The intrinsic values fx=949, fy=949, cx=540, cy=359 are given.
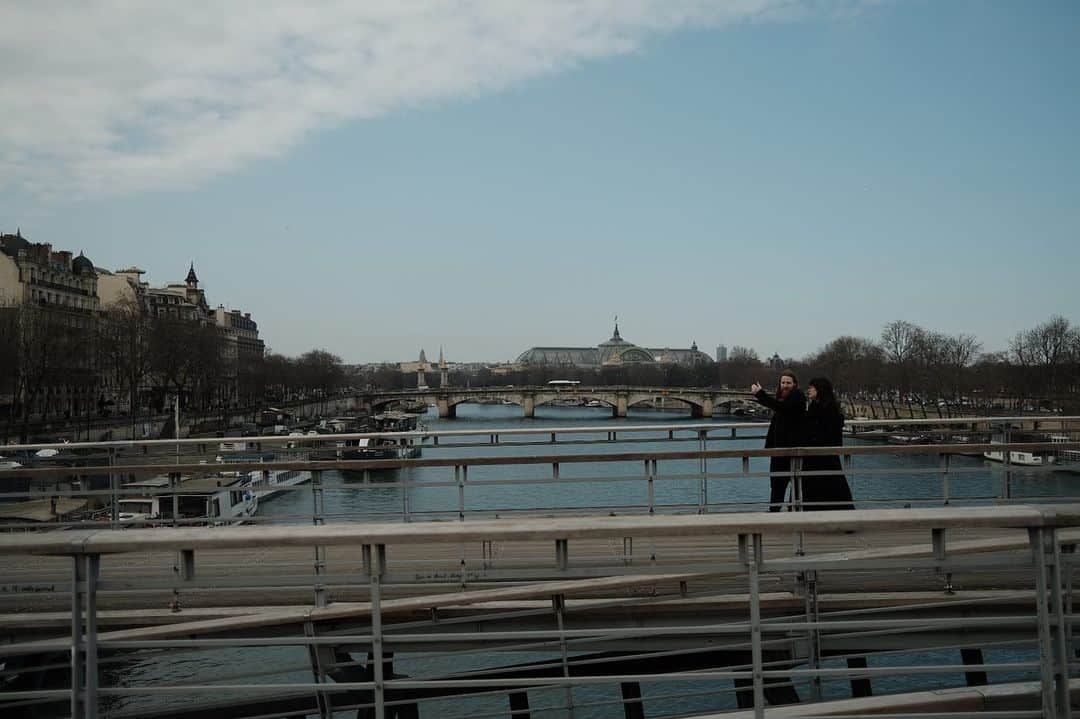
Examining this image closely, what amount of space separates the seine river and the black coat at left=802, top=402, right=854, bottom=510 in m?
0.22

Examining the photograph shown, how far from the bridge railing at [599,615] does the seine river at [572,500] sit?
295 mm

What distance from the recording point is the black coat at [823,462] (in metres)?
7.33

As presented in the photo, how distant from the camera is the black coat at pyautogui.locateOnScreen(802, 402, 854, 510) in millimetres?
7328

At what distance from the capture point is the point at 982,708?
11.1 feet

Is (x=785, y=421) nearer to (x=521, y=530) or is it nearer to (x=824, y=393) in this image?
(x=824, y=393)

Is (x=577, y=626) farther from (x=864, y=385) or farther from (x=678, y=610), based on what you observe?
(x=864, y=385)

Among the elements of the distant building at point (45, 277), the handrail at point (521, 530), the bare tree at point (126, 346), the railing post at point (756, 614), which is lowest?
the railing post at point (756, 614)

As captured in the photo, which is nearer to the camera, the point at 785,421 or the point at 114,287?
the point at 785,421

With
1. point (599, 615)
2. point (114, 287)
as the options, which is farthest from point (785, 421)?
point (114, 287)

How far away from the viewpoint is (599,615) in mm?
5105

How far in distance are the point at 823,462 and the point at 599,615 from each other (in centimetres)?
311

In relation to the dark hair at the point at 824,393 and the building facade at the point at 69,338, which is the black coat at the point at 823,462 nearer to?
the dark hair at the point at 824,393

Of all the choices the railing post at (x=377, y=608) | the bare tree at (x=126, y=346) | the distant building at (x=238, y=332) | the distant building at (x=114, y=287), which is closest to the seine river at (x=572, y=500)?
the railing post at (x=377, y=608)

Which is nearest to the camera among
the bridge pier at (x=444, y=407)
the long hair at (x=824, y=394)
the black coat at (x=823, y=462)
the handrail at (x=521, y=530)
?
the handrail at (x=521, y=530)
